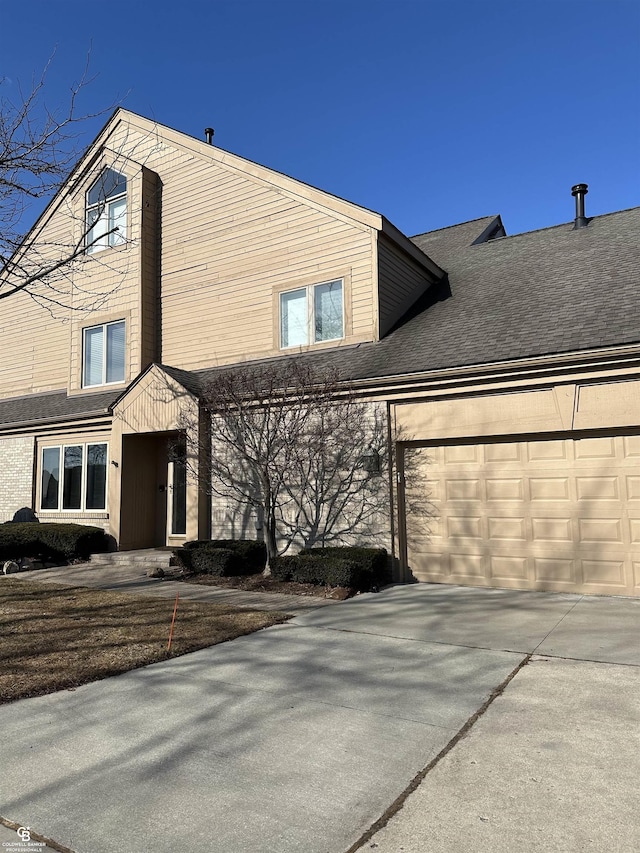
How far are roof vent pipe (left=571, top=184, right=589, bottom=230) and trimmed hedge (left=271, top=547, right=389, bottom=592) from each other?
9.81 meters

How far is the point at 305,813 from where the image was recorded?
10.3ft

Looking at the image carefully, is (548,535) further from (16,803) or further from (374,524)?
(16,803)

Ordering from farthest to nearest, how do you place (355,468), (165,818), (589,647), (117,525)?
(117,525) < (355,468) < (589,647) < (165,818)

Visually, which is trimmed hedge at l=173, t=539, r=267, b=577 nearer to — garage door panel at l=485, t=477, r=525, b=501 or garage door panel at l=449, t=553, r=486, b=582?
garage door panel at l=449, t=553, r=486, b=582

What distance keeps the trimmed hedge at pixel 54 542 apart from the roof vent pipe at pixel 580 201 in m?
13.4

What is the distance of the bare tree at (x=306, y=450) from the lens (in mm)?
10586

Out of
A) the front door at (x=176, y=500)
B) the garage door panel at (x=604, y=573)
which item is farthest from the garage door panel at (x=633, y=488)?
the front door at (x=176, y=500)

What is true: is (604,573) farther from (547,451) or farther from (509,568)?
(547,451)

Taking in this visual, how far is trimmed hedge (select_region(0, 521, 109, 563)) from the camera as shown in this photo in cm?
1294

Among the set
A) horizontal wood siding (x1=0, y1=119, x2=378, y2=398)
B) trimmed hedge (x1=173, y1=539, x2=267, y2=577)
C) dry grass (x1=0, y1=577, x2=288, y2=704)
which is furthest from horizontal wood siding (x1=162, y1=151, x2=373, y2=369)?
dry grass (x1=0, y1=577, x2=288, y2=704)

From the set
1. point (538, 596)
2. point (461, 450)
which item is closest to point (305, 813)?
point (538, 596)

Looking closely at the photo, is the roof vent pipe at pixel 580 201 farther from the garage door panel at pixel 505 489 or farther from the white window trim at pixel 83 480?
the white window trim at pixel 83 480

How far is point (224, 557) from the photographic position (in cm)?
1074

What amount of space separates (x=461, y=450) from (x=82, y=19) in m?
8.71
